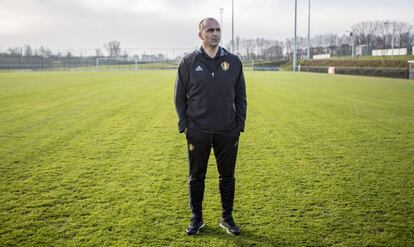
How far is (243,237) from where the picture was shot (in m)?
3.66

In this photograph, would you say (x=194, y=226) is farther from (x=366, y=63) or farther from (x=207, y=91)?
(x=366, y=63)

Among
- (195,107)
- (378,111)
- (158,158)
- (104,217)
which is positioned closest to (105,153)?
(158,158)

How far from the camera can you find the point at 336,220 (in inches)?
158

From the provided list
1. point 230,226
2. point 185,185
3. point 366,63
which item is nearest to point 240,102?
point 230,226

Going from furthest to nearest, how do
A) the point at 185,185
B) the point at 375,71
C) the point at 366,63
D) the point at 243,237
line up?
the point at 366,63, the point at 375,71, the point at 185,185, the point at 243,237

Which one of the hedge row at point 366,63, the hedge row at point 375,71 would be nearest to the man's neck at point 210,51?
the hedge row at point 375,71

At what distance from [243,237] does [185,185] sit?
1.65 meters

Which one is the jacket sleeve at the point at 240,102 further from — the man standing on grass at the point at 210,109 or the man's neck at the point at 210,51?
the man's neck at the point at 210,51

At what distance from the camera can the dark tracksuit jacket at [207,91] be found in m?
3.53

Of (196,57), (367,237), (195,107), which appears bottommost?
(367,237)

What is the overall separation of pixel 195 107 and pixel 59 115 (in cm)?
894

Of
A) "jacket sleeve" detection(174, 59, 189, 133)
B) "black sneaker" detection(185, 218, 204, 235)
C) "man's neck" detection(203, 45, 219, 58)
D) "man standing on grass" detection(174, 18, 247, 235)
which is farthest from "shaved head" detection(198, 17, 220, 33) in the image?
"black sneaker" detection(185, 218, 204, 235)

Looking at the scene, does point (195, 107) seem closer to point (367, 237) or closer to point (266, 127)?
point (367, 237)

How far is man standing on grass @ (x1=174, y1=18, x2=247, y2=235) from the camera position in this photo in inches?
139
